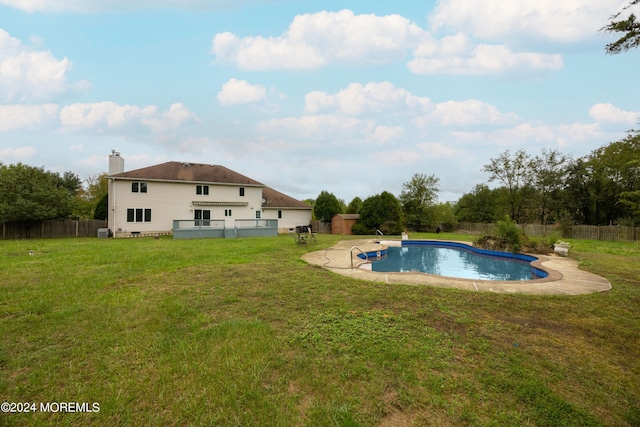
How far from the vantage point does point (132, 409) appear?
223 cm

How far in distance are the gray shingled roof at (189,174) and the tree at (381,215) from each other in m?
10.6

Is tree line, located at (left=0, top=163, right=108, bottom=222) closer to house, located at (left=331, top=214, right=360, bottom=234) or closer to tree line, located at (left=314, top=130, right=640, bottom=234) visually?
tree line, located at (left=314, top=130, right=640, bottom=234)

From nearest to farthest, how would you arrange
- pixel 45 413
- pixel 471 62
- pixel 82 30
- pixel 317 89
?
pixel 45 413
pixel 82 30
pixel 471 62
pixel 317 89

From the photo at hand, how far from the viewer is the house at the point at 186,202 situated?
20.2 metres

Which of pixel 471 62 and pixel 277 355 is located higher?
pixel 471 62

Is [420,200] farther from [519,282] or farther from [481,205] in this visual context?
[519,282]

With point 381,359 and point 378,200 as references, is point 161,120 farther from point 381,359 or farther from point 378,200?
point 381,359

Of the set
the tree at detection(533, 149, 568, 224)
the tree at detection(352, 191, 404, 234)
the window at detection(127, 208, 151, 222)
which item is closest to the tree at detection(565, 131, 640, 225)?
the tree at detection(533, 149, 568, 224)

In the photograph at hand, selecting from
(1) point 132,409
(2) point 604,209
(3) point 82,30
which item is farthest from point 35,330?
(2) point 604,209

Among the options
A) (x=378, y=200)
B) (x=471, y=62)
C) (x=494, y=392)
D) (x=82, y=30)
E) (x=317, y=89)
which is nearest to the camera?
(x=494, y=392)

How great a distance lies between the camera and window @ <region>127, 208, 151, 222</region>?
68.5 ft

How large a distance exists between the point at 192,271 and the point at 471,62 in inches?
621

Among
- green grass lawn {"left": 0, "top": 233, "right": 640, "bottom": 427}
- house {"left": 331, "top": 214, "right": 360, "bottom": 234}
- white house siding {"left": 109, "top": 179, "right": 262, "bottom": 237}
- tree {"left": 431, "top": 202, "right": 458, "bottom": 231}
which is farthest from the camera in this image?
tree {"left": 431, "top": 202, "right": 458, "bottom": 231}

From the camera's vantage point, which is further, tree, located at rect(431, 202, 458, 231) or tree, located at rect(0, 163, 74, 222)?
tree, located at rect(431, 202, 458, 231)
